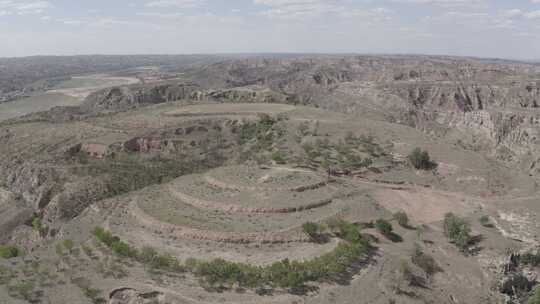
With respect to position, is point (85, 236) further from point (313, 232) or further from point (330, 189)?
point (330, 189)

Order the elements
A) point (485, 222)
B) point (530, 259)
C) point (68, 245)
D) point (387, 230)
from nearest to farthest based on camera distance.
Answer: point (530, 259), point (68, 245), point (387, 230), point (485, 222)

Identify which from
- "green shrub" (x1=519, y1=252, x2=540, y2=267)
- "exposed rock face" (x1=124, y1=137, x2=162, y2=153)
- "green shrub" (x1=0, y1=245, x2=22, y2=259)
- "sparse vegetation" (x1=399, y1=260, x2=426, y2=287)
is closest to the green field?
"exposed rock face" (x1=124, y1=137, x2=162, y2=153)

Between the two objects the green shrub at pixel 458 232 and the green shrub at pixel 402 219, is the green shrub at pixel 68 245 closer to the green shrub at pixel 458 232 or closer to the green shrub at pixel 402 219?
the green shrub at pixel 402 219

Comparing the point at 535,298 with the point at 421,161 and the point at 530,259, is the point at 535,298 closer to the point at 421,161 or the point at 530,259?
the point at 530,259

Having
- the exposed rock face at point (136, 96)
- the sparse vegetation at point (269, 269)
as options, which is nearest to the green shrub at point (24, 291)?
the sparse vegetation at point (269, 269)

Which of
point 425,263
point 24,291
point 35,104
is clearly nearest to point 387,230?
point 425,263

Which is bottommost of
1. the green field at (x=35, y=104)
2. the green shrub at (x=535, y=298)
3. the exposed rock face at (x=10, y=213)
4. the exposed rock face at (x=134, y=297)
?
the exposed rock face at (x=10, y=213)
